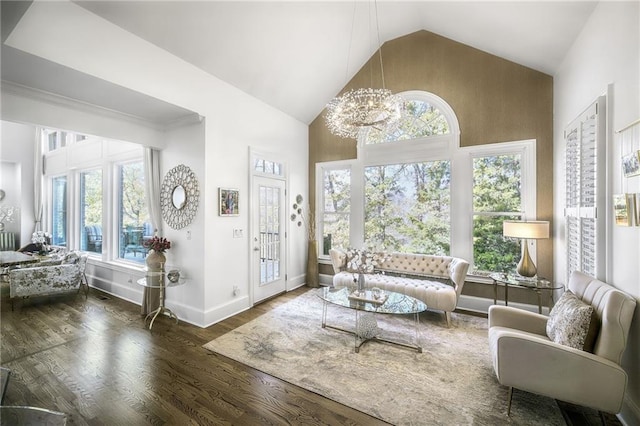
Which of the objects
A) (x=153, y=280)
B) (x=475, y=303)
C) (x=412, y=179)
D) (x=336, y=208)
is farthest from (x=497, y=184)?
(x=153, y=280)

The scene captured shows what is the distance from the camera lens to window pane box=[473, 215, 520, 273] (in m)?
4.03

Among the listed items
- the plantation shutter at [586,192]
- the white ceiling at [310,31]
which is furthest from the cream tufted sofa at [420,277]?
the white ceiling at [310,31]

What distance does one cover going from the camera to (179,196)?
12.6 feet

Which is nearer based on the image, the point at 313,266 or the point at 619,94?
the point at 619,94

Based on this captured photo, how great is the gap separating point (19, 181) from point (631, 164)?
35.7 feet

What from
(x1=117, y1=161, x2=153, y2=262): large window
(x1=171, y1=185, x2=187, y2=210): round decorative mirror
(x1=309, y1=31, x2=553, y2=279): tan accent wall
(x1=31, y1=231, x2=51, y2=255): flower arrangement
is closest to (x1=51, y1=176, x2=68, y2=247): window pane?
(x1=31, y1=231, x2=51, y2=255): flower arrangement

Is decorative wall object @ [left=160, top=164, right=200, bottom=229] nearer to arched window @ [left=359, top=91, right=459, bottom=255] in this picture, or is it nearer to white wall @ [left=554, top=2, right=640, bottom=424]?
arched window @ [left=359, top=91, right=459, bottom=255]

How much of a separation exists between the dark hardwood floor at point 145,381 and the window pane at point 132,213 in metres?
1.42

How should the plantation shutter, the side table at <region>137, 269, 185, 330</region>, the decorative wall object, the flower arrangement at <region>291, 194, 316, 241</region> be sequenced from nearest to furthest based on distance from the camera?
the plantation shutter
the side table at <region>137, 269, 185, 330</region>
the decorative wall object
the flower arrangement at <region>291, 194, 316, 241</region>

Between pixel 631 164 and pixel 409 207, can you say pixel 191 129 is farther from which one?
pixel 631 164

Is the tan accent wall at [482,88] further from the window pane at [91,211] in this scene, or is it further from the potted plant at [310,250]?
the window pane at [91,211]

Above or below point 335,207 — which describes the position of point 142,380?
below

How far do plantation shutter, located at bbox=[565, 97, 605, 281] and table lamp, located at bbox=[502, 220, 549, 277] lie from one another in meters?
0.24

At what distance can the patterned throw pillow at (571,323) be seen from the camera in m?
1.90
